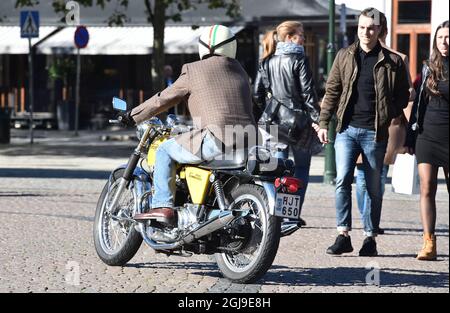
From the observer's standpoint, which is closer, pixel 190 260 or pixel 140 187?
pixel 140 187

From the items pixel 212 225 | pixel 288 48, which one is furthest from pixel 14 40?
pixel 212 225

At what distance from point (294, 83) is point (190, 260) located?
211 centimetres

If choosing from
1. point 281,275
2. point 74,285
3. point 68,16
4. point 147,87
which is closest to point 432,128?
point 281,275

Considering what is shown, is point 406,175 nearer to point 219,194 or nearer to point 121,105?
point 219,194

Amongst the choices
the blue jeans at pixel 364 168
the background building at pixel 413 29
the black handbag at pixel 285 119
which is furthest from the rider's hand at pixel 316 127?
the background building at pixel 413 29

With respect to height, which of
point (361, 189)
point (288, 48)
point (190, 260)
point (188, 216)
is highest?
point (288, 48)

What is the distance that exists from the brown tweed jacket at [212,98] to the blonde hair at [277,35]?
234 cm

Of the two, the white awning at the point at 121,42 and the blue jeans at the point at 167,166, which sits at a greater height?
the blue jeans at the point at 167,166

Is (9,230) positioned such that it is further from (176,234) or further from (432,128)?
(432,128)

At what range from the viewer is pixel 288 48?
10398 millimetres

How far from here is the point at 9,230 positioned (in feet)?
34.2

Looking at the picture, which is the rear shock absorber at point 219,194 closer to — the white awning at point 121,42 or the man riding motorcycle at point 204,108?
the man riding motorcycle at point 204,108

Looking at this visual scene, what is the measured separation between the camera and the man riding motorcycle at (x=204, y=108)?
26.1 feet

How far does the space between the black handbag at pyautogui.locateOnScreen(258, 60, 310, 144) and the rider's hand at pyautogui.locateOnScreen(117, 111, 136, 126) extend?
218cm
